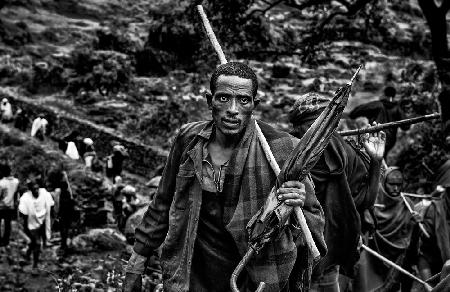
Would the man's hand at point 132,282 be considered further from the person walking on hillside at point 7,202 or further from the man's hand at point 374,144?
the person walking on hillside at point 7,202

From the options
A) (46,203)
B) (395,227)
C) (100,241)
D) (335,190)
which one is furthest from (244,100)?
(100,241)

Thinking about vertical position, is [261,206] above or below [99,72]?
below

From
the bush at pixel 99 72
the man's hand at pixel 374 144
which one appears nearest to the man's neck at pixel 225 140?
the man's hand at pixel 374 144

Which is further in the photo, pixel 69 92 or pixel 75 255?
pixel 69 92

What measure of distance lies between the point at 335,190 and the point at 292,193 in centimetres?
186

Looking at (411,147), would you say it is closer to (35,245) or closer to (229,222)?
(35,245)

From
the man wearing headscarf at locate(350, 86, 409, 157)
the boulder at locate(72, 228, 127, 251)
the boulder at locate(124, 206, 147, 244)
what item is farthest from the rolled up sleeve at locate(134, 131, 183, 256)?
the boulder at locate(72, 228, 127, 251)

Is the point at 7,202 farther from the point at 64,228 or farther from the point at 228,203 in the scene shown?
the point at 228,203

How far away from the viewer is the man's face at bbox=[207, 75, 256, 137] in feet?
12.3

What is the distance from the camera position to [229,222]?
3.72 meters

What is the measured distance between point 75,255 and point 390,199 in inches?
261

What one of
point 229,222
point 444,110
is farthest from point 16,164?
point 229,222

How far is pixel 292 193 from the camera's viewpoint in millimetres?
3375

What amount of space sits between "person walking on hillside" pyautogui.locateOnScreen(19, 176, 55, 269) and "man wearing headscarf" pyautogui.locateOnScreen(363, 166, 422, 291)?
19.7ft
